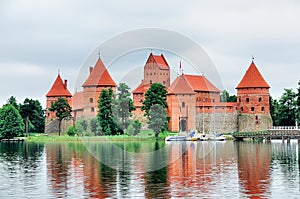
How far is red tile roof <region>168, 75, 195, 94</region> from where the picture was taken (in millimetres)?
66688

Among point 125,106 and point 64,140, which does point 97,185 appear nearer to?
point 125,106

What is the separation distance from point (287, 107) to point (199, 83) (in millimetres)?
11962

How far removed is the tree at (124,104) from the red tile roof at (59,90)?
19507 mm

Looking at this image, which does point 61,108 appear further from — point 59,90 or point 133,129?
point 133,129

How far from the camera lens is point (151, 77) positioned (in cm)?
6875

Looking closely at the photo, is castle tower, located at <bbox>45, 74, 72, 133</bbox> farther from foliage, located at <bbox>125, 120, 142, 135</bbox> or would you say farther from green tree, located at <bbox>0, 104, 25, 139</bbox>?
foliage, located at <bbox>125, 120, 142, 135</bbox>

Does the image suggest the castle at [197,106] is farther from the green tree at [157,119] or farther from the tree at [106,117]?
the tree at [106,117]

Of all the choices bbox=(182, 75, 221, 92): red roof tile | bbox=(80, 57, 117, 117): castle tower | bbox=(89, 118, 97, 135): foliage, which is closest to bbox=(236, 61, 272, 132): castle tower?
bbox=(182, 75, 221, 92): red roof tile

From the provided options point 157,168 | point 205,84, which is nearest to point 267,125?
point 205,84

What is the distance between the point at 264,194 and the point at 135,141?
110ft

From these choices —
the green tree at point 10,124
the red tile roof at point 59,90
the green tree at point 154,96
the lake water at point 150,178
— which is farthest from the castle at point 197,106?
the lake water at point 150,178

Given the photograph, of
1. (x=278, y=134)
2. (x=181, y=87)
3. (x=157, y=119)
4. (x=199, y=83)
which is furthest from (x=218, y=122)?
(x=278, y=134)

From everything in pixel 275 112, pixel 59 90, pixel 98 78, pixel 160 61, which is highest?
pixel 160 61

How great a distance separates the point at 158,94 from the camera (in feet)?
186
